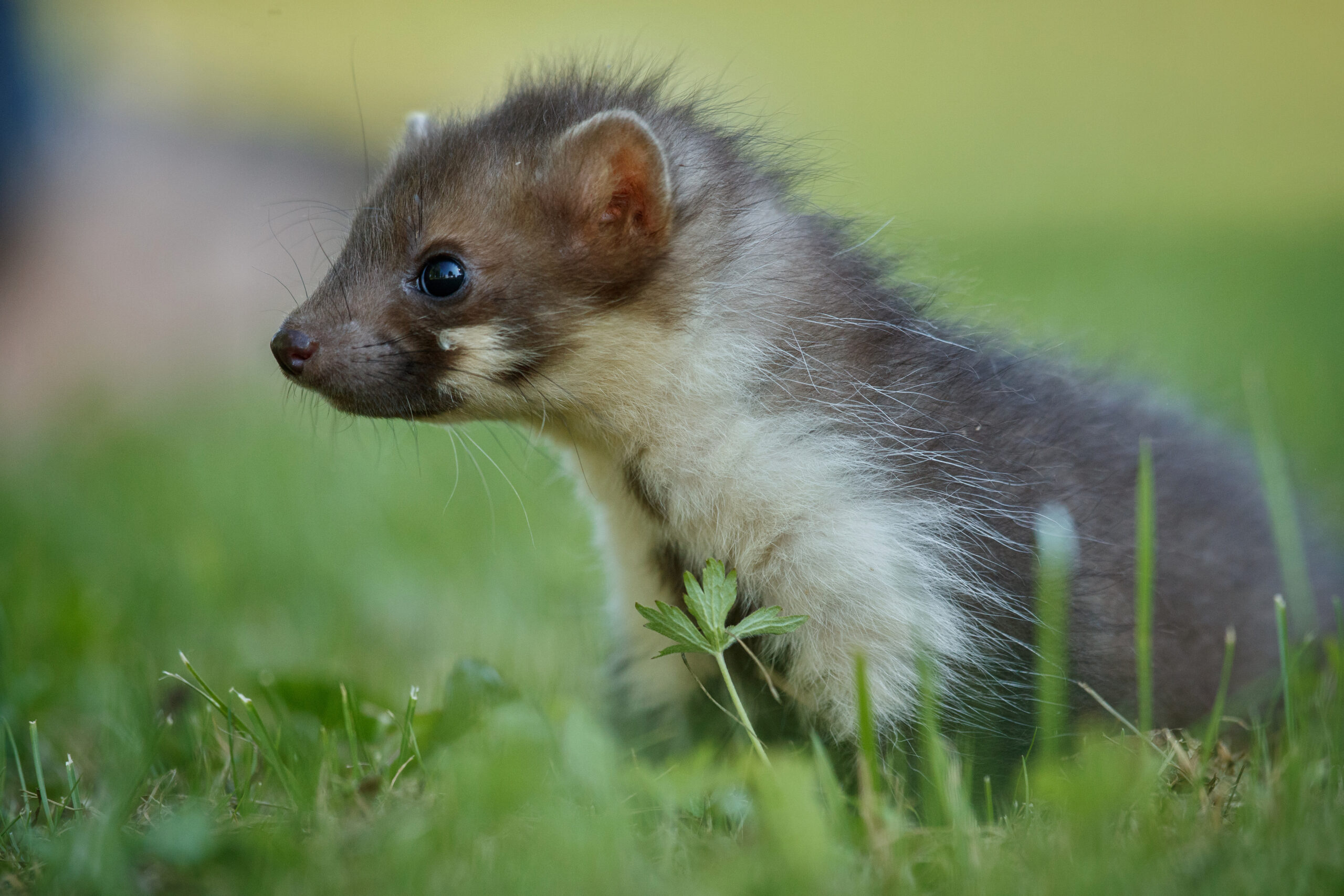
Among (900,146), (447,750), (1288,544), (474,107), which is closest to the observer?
(447,750)

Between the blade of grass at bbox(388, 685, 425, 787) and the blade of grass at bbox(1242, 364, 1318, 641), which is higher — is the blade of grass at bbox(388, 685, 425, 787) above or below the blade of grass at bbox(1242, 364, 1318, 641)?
below

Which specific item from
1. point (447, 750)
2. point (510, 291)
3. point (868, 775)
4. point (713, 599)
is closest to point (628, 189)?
point (510, 291)

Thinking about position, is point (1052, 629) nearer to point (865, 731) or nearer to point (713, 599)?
point (865, 731)

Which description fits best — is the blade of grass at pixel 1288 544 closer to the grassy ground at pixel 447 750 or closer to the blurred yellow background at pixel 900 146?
the grassy ground at pixel 447 750

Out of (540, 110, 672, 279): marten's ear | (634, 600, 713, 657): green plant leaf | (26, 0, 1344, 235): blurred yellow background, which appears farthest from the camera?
(26, 0, 1344, 235): blurred yellow background

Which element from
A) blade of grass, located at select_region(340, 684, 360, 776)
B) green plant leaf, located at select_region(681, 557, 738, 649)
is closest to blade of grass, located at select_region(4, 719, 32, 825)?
blade of grass, located at select_region(340, 684, 360, 776)

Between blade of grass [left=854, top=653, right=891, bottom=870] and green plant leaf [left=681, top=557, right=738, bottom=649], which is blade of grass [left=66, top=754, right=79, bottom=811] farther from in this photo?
blade of grass [left=854, top=653, right=891, bottom=870]
